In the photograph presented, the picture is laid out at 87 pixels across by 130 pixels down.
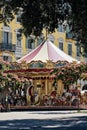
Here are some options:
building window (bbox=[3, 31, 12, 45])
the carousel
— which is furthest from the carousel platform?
building window (bbox=[3, 31, 12, 45])

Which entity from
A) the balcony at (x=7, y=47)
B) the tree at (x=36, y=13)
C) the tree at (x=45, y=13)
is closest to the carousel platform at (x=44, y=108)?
the tree at (x=45, y=13)

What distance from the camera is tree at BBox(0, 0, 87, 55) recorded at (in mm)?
20562

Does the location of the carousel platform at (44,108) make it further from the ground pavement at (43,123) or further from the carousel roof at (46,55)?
the ground pavement at (43,123)

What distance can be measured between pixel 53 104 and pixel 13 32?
3229 cm

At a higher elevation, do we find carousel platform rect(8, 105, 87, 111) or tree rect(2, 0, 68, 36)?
tree rect(2, 0, 68, 36)

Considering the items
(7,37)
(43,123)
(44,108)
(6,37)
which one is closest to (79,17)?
(43,123)

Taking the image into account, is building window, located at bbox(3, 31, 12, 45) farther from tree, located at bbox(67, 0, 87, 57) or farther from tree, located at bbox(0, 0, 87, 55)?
tree, located at bbox(0, 0, 87, 55)

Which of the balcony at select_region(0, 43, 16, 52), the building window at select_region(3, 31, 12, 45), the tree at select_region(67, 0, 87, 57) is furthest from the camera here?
the building window at select_region(3, 31, 12, 45)

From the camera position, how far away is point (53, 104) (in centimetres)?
4116

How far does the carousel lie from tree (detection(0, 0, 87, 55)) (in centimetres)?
1898

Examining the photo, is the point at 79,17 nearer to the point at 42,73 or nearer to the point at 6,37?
the point at 42,73

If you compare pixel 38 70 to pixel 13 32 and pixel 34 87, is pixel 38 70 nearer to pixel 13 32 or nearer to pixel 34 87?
pixel 34 87

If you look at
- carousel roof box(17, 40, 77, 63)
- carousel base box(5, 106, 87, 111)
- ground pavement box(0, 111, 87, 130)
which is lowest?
carousel base box(5, 106, 87, 111)

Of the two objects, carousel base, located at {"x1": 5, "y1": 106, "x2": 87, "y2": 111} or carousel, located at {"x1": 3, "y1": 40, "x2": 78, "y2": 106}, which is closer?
carousel base, located at {"x1": 5, "y1": 106, "x2": 87, "y2": 111}
